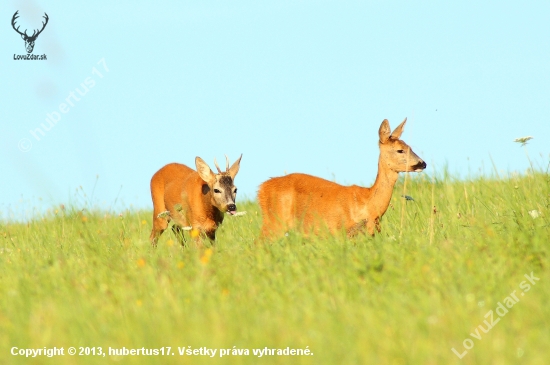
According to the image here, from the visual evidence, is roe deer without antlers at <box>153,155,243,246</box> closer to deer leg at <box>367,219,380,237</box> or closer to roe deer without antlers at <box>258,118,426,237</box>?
roe deer without antlers at <box>258,118,426,237</box>

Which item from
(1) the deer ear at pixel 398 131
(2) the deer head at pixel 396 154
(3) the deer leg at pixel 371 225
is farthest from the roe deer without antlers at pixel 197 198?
(1) the deer ear at pixel 398 131

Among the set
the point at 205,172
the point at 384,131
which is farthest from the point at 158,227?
the point at 384,131

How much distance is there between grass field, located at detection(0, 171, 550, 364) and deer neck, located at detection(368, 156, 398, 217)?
0.91 m

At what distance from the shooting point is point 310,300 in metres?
4.90

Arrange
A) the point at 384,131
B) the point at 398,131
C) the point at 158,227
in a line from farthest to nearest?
the point at 158,227
the point at 398,131
the point at 384,131

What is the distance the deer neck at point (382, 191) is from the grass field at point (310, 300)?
906mm

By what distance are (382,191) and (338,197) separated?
558 mm

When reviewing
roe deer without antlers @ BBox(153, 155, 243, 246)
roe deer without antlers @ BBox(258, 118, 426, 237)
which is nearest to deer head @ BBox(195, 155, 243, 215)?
roe deer without antlers @ BBox(153, 155, 243, 246)

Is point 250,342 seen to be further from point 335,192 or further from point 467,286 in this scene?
point 335,192

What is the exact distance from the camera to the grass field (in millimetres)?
3933

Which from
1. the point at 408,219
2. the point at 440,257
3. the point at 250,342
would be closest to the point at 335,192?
the point at 408,219

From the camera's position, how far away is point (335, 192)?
336 inches

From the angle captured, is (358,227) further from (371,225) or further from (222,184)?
(222,184)

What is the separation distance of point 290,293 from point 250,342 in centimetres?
113
